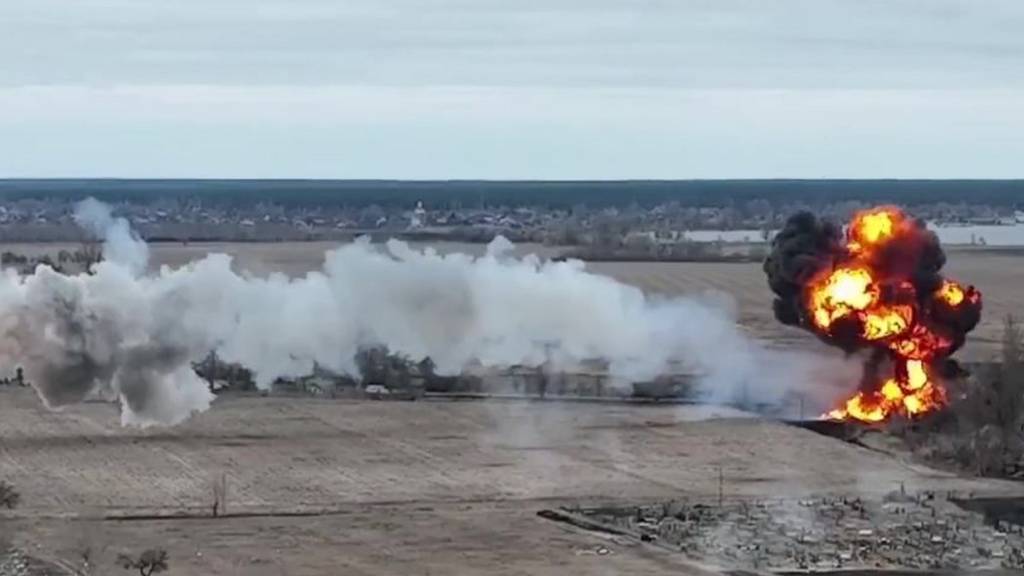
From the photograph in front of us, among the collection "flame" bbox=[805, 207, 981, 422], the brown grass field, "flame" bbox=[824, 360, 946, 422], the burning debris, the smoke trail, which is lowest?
the brown grass field

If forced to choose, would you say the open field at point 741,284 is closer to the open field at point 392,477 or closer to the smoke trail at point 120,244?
the open field at point 392,477

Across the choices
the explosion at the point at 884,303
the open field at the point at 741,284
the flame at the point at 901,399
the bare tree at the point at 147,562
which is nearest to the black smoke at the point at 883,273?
the explosion at the point at 884,303

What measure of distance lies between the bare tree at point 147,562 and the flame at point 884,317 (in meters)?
43.3

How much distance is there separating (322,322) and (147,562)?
30335 millimetres

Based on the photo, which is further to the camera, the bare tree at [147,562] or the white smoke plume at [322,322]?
the white smoke plume at [322,322]

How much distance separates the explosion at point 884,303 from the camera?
10662 centimetres

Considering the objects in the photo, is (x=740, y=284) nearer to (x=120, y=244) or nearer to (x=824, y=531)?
(x=120, y=244)

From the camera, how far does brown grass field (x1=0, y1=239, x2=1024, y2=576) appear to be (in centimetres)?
7288

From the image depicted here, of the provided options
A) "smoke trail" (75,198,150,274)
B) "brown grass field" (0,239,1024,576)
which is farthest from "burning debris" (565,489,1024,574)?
"smoke trail" (75,198,150,274)

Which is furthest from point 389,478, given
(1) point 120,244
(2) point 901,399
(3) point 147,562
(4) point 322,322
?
(2) point 901,399

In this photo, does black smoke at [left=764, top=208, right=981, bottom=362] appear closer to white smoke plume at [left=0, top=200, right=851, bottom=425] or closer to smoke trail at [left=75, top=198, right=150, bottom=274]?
white smoke plume at [left=0, top=200, right=851, bottom=425]

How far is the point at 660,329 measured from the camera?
386ft

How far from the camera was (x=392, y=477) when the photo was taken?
293 feet

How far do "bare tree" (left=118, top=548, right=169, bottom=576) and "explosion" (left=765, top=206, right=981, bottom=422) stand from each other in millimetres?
43727
